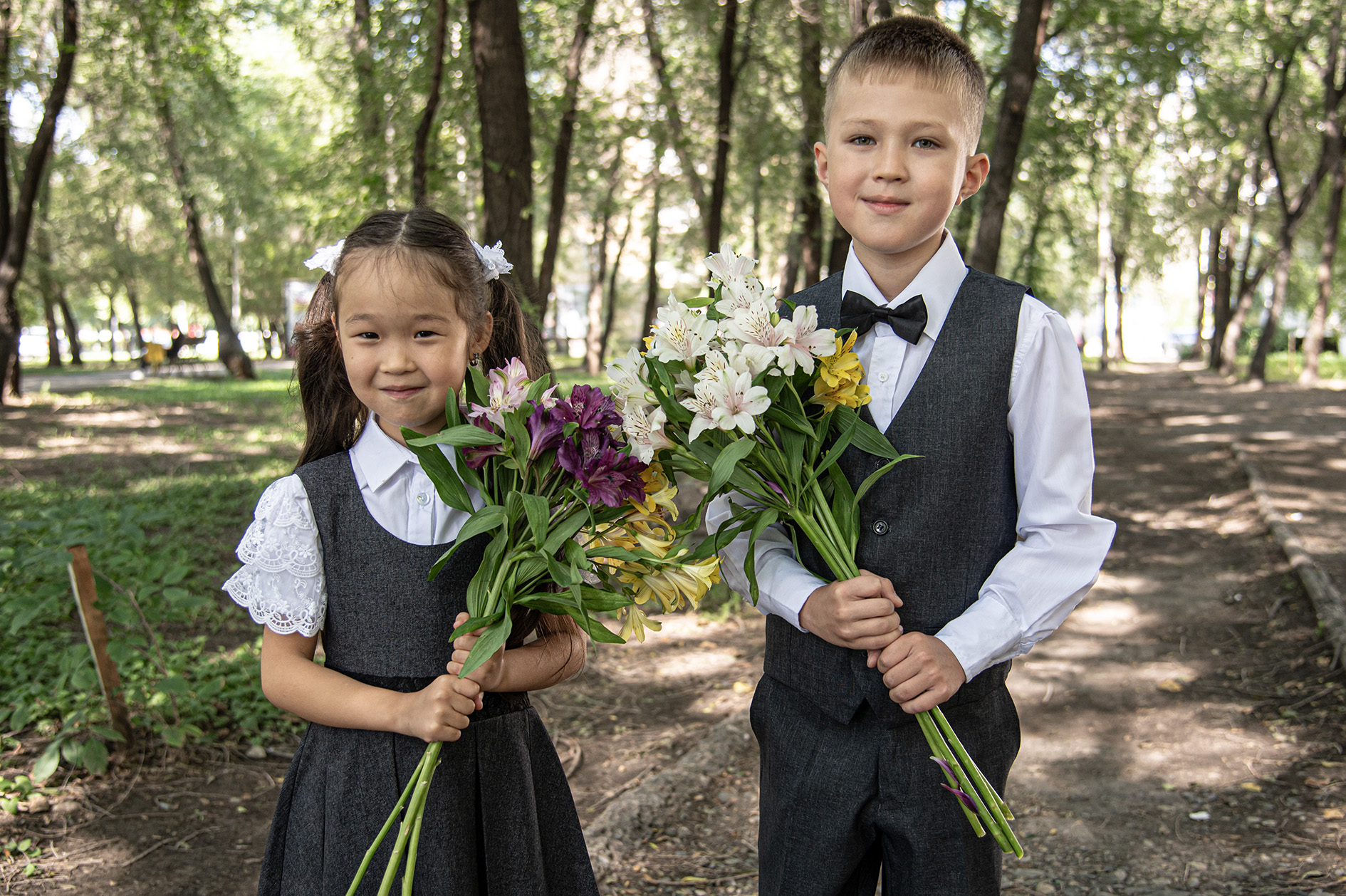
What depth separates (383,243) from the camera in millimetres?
1748

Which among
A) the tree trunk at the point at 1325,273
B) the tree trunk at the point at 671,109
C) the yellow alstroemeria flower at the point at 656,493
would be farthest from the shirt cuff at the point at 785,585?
the tree trunk at the point at 1325,273

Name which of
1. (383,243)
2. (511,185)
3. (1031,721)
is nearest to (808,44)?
(511,185)

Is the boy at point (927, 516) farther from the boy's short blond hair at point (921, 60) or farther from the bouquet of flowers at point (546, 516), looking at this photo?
the bouquet of flowers at point (546, 516)

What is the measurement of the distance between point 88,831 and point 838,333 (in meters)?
2.85

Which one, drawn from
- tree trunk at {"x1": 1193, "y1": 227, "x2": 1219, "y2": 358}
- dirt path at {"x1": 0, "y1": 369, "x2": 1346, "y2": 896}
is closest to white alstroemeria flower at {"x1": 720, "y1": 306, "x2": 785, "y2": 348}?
dirt path at {"x1": 0, "y1": 369, "x2": 1346, "y2": 896}

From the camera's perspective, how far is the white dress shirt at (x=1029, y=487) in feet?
5.31

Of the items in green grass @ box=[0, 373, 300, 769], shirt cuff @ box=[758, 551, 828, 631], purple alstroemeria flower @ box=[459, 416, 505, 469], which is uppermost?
purple alstroemeria flower @ box=[459, 416, 505, 469]

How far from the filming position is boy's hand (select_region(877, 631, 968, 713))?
5.09 feet

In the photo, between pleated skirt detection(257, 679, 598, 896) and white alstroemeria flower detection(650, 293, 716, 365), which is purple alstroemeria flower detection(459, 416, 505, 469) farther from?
pleated skirt detection(257, 679, 598, 896)

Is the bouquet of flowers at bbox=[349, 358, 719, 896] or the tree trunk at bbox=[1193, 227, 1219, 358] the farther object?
the tree trunk at bbox=[1193, 227, 1219, 358]

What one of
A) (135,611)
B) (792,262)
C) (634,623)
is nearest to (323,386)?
(634,623)

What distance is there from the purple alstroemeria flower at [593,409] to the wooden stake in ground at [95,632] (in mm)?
2551

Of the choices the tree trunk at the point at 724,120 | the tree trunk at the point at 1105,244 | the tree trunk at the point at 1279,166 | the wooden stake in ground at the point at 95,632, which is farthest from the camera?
the tree trunk at the point at 1105,244

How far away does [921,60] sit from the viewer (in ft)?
5.58
